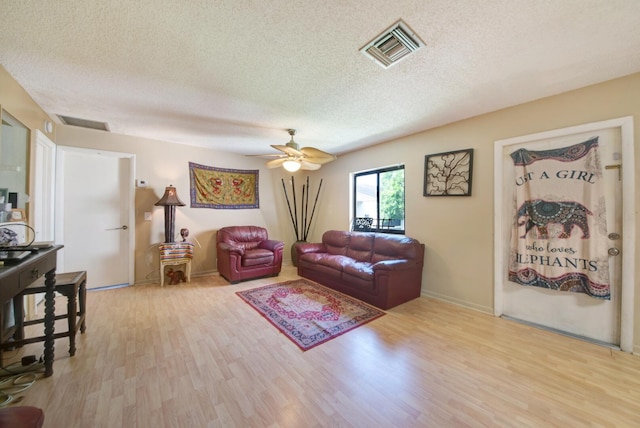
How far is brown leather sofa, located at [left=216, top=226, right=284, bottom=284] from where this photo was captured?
3768mm

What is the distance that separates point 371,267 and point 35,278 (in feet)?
9.87

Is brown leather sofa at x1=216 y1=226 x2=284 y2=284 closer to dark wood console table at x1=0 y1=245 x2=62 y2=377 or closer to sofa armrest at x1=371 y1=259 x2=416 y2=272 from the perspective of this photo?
sofa armrest at x1=371 y1=259 x2=416 y2=272

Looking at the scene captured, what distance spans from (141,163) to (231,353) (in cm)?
343

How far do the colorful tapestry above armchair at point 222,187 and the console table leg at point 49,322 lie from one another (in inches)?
99.7

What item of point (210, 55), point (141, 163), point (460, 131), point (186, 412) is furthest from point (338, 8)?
point (141, 163)

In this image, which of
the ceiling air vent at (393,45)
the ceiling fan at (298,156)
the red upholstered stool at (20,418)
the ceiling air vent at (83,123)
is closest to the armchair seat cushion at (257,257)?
the ceiling fan at (298,156)

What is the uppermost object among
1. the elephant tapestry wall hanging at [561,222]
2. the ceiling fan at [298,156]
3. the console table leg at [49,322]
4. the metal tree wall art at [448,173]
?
the ceiling fan at [298,156]

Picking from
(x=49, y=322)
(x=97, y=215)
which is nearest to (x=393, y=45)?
(x=49, y=322)

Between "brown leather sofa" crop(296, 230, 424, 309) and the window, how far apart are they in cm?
43

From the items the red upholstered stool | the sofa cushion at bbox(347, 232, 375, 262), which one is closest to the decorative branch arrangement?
the sofa cushion at bbox(347, 232, 375, 262)

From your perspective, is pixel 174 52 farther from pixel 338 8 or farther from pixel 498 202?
pixel 498 202

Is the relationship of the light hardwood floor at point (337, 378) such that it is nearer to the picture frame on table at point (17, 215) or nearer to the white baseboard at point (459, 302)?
the white baseboard at point (459, 302)

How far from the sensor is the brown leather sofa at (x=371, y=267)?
285 centimetres

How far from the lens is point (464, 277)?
294 centimetres
